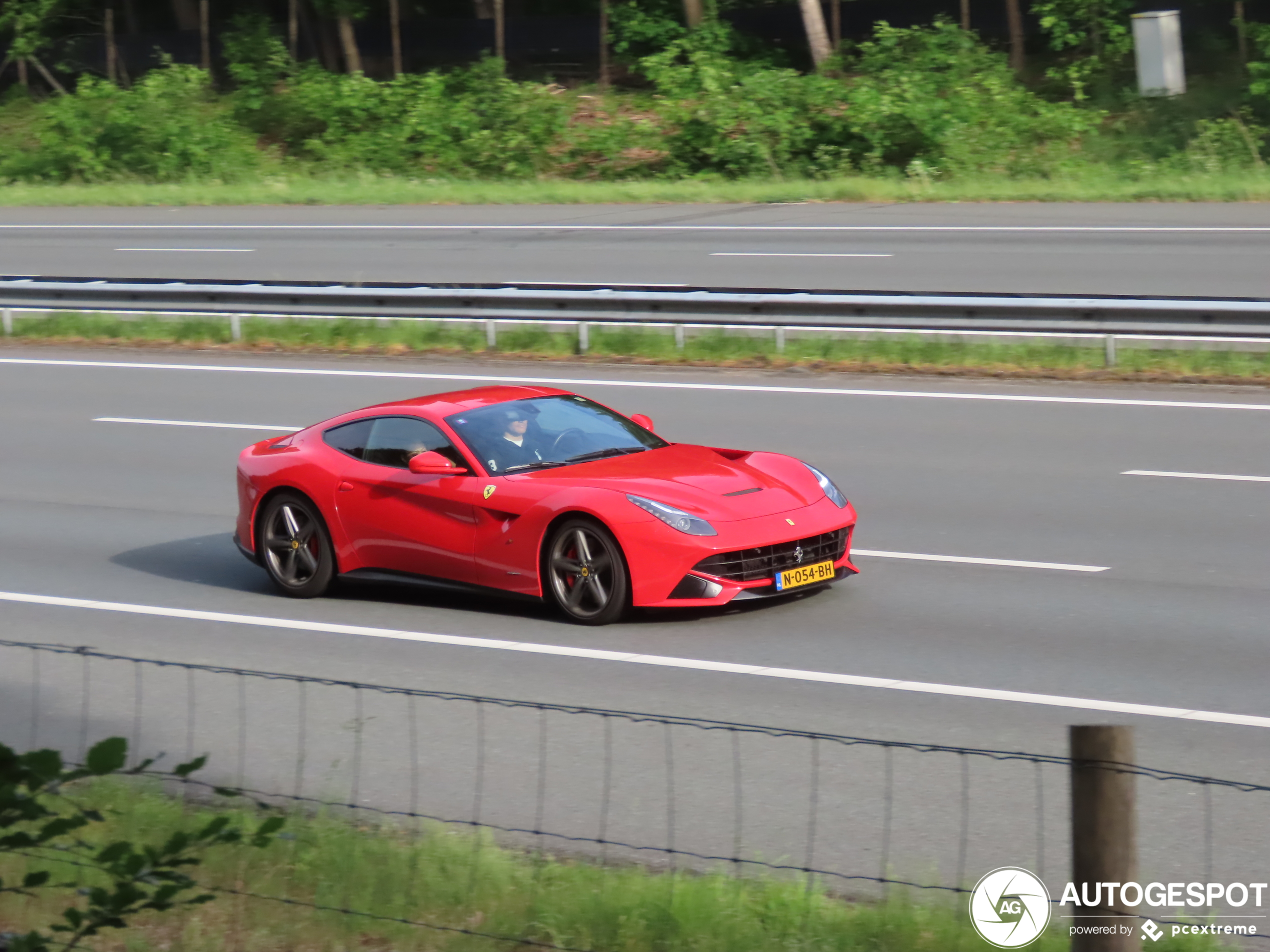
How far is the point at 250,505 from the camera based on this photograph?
1100cm

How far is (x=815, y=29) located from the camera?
140 ft

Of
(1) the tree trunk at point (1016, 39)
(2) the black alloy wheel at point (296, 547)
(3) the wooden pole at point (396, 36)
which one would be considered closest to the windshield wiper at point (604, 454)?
(2) the black alloy wheel at point (296, 547)

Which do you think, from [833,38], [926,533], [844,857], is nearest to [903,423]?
[926,533]

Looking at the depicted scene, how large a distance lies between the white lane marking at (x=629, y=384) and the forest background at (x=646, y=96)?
17.1 m

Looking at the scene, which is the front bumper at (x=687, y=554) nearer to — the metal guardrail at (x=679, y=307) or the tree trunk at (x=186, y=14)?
the metal guardrail at (x=679, y=307)

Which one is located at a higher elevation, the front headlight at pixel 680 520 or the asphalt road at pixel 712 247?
the asphalt road at pixel 712 247

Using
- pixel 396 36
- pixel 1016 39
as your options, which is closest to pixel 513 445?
pixel 1016 39

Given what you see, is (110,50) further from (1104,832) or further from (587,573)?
(1104,832)

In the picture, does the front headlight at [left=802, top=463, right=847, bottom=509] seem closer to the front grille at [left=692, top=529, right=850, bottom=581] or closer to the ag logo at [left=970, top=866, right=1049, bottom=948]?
the front grille at [left=692, top=529, right=850, bottom=581]

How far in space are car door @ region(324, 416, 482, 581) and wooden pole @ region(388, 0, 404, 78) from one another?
36592mm

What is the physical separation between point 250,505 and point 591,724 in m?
3.85

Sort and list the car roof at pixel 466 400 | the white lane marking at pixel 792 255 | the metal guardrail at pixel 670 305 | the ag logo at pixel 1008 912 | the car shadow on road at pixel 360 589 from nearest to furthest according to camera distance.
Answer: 1. the ag logo at pixel 1008 912
2. the car shadow on road at pixel 360 589
3. the car roof at pixel 466 400
4. the metal guardrail at pixel 670 305
5. the white lane marking at pixel 792 255

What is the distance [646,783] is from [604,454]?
3560 mm

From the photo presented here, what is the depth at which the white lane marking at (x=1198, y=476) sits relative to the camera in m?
12.7
